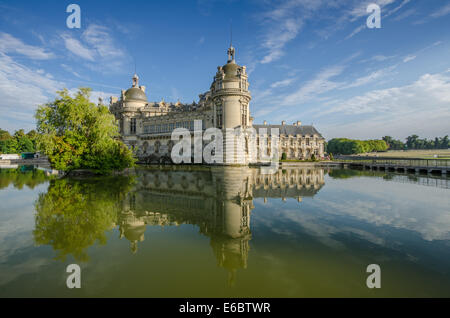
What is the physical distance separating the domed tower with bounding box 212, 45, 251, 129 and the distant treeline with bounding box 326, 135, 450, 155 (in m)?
81.3

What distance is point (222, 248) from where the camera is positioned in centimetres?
749

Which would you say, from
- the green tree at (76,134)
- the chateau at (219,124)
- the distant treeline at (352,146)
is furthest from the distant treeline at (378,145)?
the green tree at (76,134)

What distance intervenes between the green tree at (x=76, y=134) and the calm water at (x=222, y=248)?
1338cm

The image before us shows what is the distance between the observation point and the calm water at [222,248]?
5285mm

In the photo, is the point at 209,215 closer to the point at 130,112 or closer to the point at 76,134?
the point at 76,134

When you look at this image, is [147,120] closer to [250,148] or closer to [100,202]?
[250,148]

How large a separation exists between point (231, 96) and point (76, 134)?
30107 mm

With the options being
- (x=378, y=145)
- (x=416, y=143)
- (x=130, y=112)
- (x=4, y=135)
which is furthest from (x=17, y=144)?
(x=416, y=143)

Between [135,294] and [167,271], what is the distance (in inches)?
43.1

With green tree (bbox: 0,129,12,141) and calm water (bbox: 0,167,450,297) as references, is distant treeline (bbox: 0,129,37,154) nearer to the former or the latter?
green tree (bbox: 0,129,12,141)

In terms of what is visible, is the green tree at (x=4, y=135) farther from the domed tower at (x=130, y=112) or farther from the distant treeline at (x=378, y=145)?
the distant treeline at (x=378, y=145)

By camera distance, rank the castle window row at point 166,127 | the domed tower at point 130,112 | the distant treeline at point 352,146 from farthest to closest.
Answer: the distant treeline at point 352,146
the domed tower at point 130,112
the castle window row at point 166,127

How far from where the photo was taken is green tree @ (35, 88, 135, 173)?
2622cm
